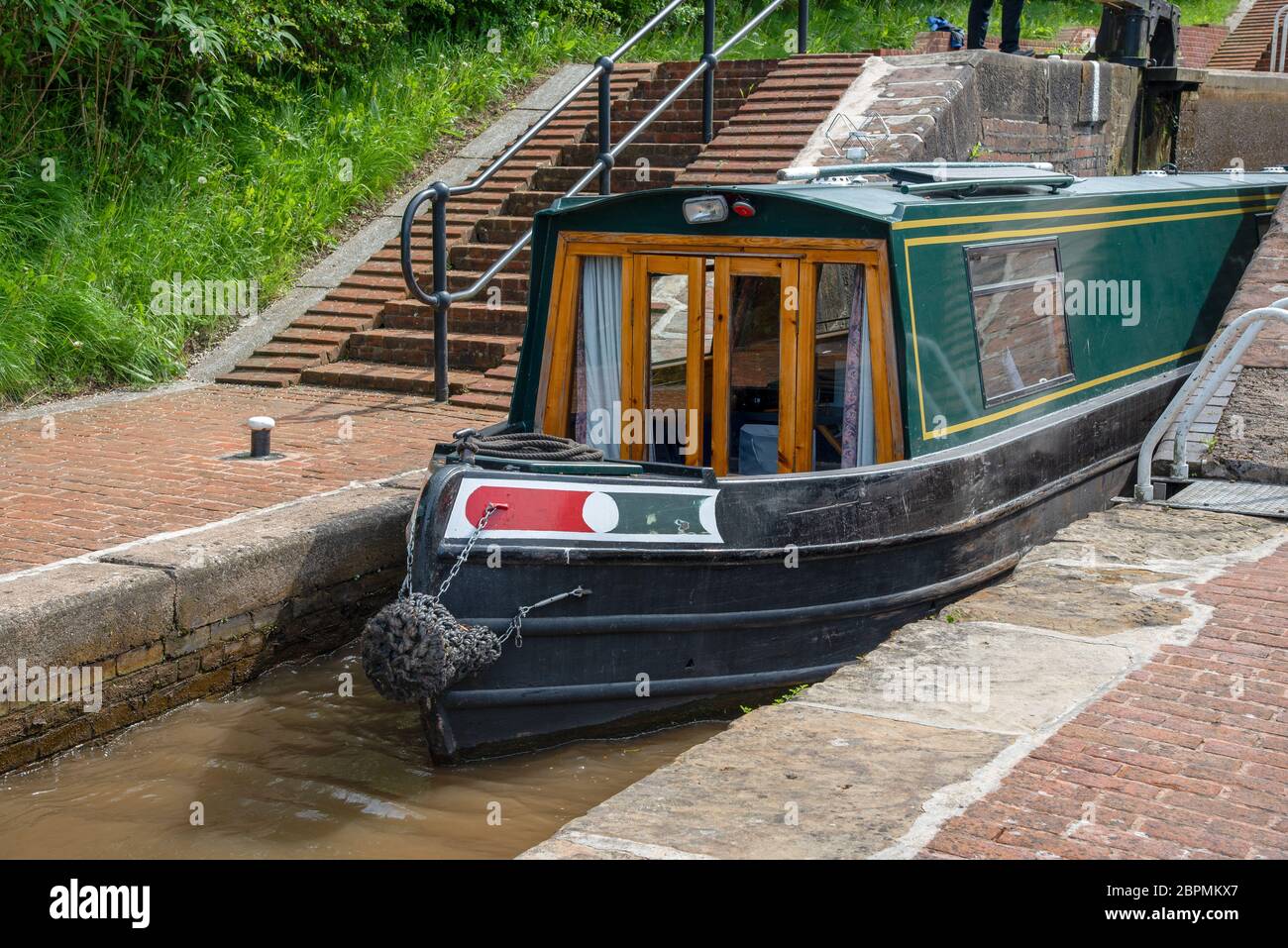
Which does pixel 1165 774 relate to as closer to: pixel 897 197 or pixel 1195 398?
pixel 897 197

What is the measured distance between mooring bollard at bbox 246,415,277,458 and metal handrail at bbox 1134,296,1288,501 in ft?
14.0

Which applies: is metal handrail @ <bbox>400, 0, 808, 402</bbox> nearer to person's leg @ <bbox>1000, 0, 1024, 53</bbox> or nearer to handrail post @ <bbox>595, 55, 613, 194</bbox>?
handrail post @ <bbox>595, 55, 613, 194</bbox>

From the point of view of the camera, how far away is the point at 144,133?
10773 mm

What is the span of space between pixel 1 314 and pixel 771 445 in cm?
529

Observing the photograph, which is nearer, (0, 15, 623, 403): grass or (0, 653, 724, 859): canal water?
(0, 653, 724, 859): canal water

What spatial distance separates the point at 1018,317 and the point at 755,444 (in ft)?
4.76

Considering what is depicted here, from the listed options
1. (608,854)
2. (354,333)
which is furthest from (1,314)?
(608,854)

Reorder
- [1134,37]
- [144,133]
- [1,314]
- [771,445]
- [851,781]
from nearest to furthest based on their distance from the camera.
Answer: [851,781]
[771,445]
[1,314]
[144,133]
[1134,37]

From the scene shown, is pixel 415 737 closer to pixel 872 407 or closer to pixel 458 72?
pixel 872 407

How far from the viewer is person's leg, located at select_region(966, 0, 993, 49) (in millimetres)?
11461

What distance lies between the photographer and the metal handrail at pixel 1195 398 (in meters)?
6.23

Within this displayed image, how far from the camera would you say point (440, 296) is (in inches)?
344

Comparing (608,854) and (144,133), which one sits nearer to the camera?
(608,854)

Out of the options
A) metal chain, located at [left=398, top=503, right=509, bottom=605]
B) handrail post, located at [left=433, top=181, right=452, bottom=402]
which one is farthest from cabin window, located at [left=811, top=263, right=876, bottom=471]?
handrail post, located at [left=433, top=181, right=452, bottom=402]
